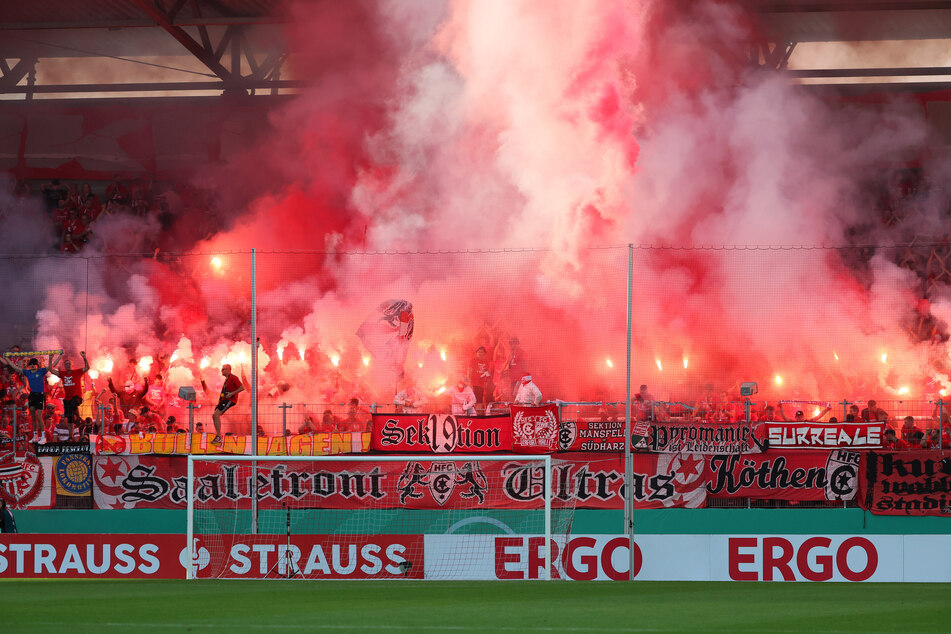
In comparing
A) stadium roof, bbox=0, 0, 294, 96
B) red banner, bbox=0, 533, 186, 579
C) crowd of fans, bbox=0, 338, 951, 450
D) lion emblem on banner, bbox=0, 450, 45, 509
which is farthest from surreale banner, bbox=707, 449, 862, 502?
stadium roof, bbox=0, 0, 294, 96

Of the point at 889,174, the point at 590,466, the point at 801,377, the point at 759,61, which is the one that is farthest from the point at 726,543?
the point at 759,61

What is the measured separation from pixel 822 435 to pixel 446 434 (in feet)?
14.4

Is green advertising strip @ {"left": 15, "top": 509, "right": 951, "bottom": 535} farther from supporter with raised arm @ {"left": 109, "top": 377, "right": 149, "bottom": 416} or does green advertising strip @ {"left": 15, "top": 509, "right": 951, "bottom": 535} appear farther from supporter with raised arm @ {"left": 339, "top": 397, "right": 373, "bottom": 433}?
supporter with raised arm @ {"left": 109, "top": 377, "right": 149, "bottom": 416}

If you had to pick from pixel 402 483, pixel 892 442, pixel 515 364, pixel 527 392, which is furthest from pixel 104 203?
pixel 892 442

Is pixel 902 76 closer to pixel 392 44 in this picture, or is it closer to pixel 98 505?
pixel 392 44

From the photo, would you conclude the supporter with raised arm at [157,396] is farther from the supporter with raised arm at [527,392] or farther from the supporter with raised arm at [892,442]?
the supporter with raised arm at [892,442]

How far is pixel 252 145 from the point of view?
24.3m

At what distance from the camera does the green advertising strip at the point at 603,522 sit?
1223 cm

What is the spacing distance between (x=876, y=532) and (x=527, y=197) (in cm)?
853

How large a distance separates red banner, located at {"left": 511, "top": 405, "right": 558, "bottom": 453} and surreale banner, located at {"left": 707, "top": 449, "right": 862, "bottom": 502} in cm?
180

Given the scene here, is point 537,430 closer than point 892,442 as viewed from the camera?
Yes

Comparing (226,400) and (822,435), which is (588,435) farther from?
(226,400)

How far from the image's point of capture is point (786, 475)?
12742 millimetres

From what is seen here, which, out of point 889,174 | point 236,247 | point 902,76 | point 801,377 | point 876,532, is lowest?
point 876,532
